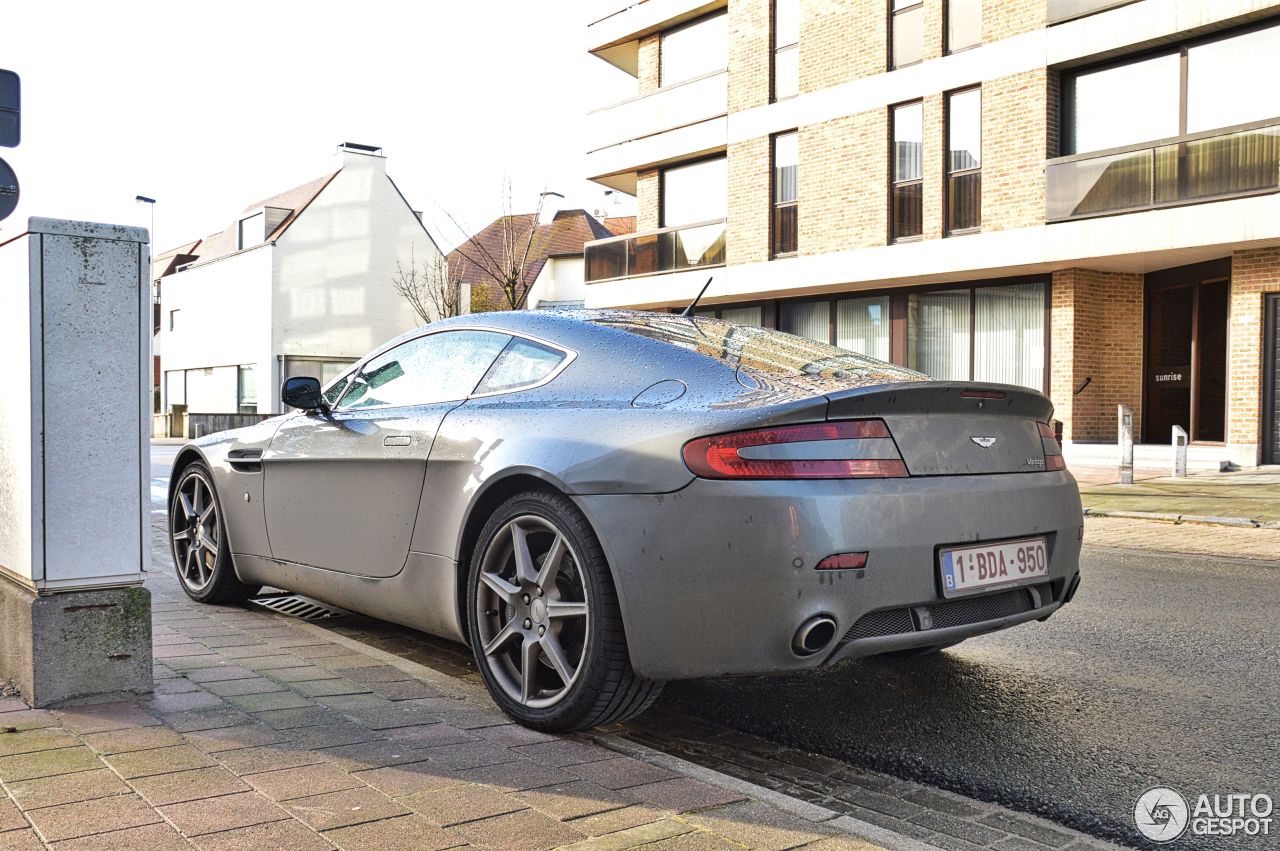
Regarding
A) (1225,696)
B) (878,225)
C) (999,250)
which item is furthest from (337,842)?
(878,225)

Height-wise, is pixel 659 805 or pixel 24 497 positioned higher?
pixel 24 497

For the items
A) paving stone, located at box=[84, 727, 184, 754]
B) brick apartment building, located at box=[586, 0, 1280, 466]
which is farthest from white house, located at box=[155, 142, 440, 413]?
paving stone, located at box=[84, 727, 184, 754]

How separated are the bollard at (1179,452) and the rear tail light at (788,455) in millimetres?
13967

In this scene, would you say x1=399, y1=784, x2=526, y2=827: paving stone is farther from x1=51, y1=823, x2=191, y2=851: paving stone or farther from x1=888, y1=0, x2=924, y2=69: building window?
x1=888, y1=0, x2=924, y2=69: building window

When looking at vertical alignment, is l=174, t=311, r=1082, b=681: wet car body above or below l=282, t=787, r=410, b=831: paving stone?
above

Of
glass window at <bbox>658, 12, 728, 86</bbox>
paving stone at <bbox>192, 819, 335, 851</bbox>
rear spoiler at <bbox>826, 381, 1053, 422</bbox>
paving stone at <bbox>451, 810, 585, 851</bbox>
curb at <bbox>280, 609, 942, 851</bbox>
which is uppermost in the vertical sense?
glass window at <bbox>658, 12, 728, 86</bbox>

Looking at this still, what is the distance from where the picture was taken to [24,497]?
3.73 m

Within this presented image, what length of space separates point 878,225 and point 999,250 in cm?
268

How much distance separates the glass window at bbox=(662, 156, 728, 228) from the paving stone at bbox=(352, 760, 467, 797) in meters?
23.0

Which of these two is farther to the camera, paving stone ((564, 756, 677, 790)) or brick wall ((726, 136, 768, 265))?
brick wall ((726, 136, 768, 265))

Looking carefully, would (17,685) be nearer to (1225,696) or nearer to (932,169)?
(1225,696)

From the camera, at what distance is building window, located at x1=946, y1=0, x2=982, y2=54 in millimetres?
20469

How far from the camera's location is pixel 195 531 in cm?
577

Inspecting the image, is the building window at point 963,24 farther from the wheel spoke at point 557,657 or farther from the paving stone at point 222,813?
the paving stone at point 222,813
